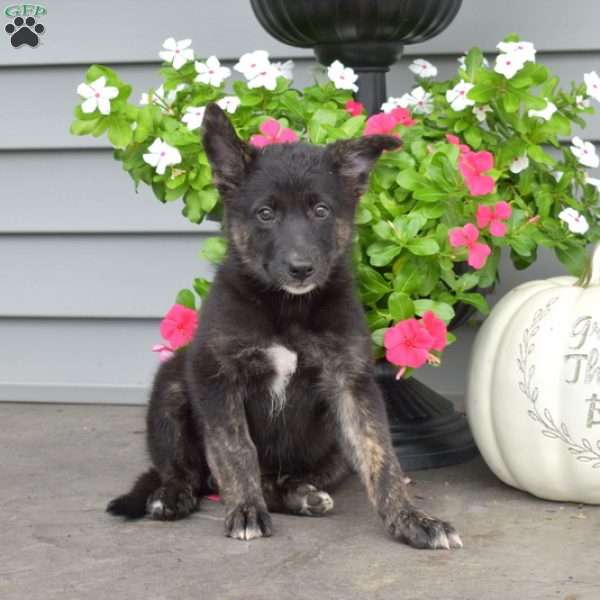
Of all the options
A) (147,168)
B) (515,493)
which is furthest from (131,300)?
(515,493)

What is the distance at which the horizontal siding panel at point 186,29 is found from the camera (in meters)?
5.54

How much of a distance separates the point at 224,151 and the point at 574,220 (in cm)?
141

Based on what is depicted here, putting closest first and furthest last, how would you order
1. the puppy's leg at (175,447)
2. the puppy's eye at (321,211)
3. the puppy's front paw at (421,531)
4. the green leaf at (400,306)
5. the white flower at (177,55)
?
1. the puppy's front paw at (421,531)
2. the puppy's eye at (321,211)
3. the puppy's leg at (175,447)
4. the green leaf at (400,306)
5. the white flower at (177,55)

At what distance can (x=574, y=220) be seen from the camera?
463cm

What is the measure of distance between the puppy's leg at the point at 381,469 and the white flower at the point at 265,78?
3.97 ft

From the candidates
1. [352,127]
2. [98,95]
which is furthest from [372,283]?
[98,95]

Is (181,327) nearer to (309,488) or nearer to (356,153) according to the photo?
(309,488)

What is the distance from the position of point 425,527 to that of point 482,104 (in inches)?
67.9

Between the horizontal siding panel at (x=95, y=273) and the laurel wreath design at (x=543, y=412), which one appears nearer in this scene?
the laurel wreath design at (x=543, y=412)

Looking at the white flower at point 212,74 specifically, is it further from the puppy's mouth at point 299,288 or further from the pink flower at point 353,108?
the puppy's mouth at point 299,288

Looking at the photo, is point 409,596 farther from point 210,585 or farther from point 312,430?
point 312,430

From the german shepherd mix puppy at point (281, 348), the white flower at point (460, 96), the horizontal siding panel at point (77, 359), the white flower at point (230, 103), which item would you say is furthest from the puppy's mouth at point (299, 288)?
the horizontal siding panel at point (77, 359)

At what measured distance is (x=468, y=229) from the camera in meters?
4.36

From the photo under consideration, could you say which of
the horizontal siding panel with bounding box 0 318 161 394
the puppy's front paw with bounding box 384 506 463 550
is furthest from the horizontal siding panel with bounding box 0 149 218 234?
the puppy's front paw with bounding box 384 506 463 550
